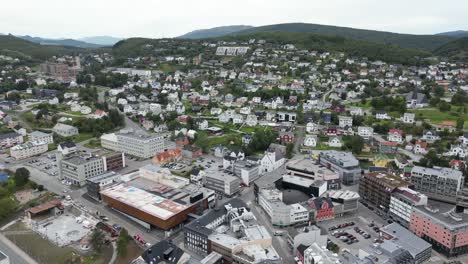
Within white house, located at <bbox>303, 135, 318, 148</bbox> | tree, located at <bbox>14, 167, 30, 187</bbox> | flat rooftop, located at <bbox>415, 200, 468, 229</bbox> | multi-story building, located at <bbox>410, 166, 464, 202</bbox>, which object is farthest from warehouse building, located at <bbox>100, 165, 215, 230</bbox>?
white house, located at <bbox>303, 135, 318, 148</bbox>

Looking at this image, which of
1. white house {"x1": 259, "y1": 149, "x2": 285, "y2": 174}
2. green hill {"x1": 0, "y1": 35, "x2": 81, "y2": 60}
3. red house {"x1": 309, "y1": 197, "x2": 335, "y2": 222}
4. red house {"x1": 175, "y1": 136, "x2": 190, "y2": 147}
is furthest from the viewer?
green hill {"x1": 0, "y1": 35, "x2": 81, "y2": 60}

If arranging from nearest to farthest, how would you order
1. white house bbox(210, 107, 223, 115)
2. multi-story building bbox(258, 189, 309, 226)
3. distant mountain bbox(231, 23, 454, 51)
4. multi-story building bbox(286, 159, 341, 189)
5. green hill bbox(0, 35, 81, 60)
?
multi-story building bbox(258, 189, 309, 226) → multi-story building bbox(286, 159, 341, 189) → white house bbox(210, 107, 223, 115) → green hill bbox(0, 35, 81, 60) → distant mountain bbox(231, 23, 454, 51)

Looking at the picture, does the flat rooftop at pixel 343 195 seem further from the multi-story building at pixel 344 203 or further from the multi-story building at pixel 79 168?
the multi-story building at pixel 79 168

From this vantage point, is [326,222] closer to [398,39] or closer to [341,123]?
[341,123]

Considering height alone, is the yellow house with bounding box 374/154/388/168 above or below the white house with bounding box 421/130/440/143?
below

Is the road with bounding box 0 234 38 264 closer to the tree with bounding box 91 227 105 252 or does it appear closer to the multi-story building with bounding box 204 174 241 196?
the tree with bounding box 91 227 105 252
